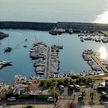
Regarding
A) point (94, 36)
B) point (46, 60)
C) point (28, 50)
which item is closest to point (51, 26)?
point (94, 36)

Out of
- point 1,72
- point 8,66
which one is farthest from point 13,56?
point 1,72

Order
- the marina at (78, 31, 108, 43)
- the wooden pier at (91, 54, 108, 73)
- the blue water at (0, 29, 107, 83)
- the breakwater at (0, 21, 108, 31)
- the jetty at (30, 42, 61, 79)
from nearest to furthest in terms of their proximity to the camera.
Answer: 1. the jetty at (30, 42, 61, 79)
2. the wooden pier at (91, 54, 108, 73)
3. the blue water at (0, 29, 107, 83)
4. the marina at (78, 31, 108, 43)
5. the breakwater at (0, 21, 108, 31)

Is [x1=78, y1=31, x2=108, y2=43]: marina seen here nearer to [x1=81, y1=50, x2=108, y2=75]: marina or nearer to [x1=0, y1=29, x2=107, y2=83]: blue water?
[x1=0, y1=29, x2=107, y2=83]: blue water

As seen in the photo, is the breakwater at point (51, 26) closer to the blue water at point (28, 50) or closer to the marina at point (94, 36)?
the blue water at point (28, 50)

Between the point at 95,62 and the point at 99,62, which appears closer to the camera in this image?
the point at 99,62

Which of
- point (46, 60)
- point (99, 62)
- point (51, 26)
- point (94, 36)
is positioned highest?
point (51, 26)

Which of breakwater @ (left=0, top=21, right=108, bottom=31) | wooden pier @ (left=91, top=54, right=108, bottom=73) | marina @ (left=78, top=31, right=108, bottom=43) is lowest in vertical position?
wooden pier @ (left=91, top=54, right=108, bottom=73)

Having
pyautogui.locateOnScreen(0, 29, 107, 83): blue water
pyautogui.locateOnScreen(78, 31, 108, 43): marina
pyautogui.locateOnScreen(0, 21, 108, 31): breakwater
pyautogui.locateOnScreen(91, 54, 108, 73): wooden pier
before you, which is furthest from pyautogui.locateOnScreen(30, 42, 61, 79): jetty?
pyautogui.locateOnScreen(0, 21, 108, 31): breakwater

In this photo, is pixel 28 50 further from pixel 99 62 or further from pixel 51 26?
pixel 51 26

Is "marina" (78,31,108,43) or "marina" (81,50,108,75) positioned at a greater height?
"marina" (78,31,108,43)
